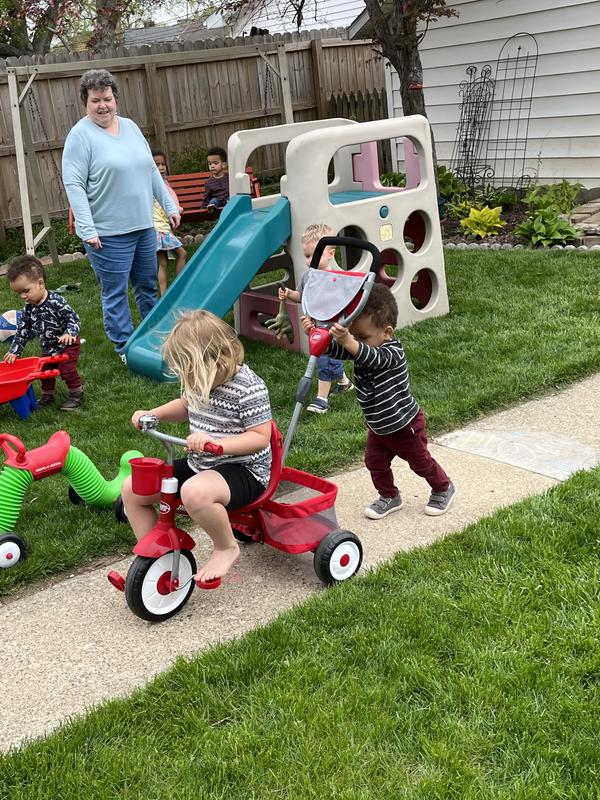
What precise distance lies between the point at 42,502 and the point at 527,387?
2.93 meters

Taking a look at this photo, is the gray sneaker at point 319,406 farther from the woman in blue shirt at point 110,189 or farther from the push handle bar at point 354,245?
the woman in blue shirt at point 110,189

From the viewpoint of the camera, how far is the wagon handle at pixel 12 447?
376 cm

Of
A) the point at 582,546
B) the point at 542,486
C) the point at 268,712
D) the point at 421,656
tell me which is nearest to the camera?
the point at 268,712

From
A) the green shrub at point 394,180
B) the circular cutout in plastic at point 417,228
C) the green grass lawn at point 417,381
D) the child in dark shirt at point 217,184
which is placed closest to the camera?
the green grass lawn at point 417,381

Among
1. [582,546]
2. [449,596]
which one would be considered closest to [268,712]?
[449,596]


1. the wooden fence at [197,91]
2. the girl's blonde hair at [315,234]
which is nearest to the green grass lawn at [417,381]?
the girl's blonde hair at [315,234]

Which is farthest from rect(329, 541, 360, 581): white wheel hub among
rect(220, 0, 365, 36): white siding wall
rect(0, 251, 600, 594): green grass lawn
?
rect(220, 0, 365, 36): white siding wall

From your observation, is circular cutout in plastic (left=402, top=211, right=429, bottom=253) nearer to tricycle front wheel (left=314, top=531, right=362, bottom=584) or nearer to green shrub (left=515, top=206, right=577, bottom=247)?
green shrub (left=515, top=206, right=577, bottom=247)

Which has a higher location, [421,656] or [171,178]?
[171,178]

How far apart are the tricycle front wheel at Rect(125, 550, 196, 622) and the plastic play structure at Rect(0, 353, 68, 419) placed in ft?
8.08

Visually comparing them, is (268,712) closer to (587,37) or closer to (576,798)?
(576,798)

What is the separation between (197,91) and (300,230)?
9.08 m

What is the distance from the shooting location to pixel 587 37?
33.6 feet

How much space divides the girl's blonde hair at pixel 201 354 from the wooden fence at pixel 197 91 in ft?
24.5
